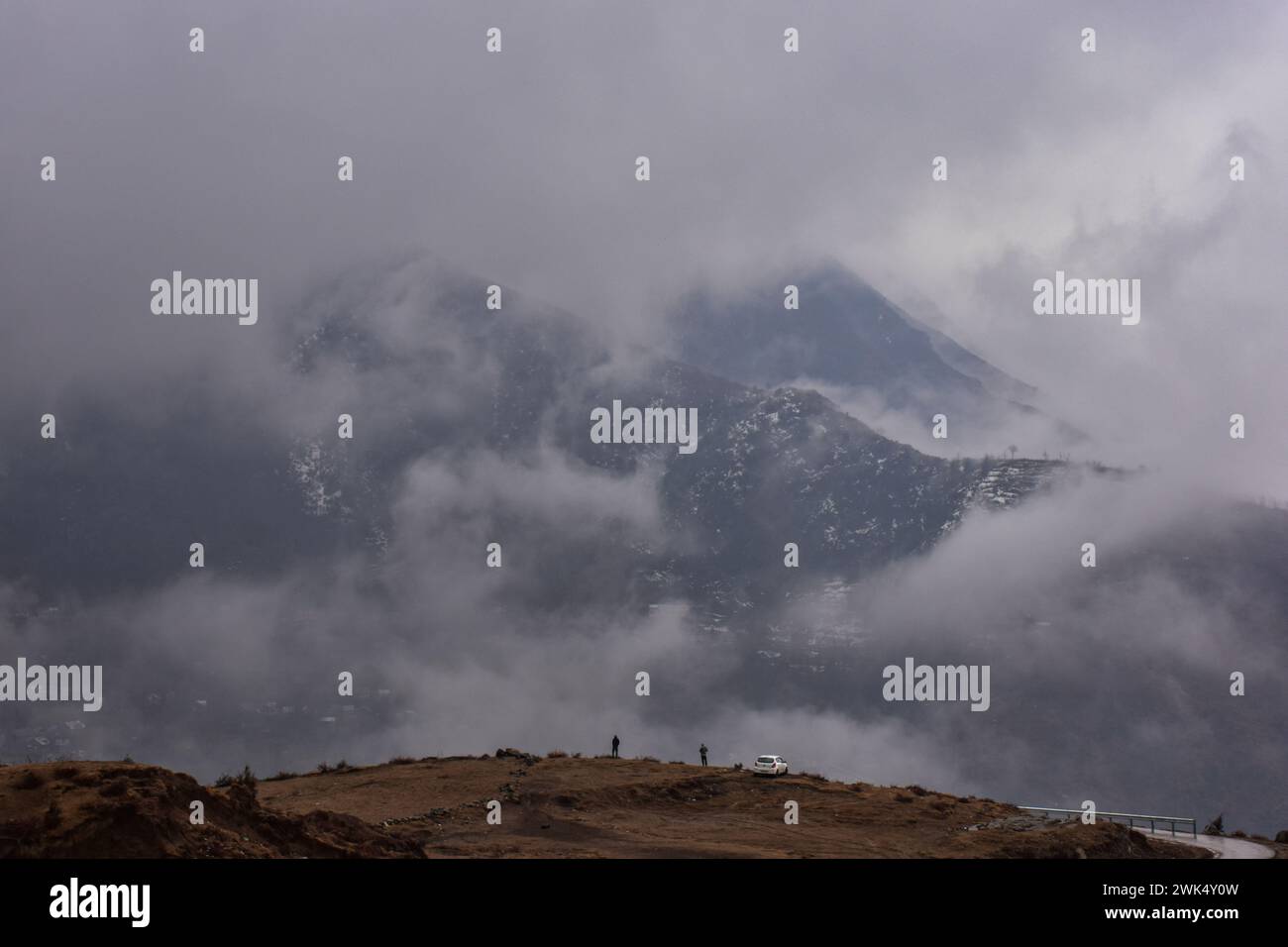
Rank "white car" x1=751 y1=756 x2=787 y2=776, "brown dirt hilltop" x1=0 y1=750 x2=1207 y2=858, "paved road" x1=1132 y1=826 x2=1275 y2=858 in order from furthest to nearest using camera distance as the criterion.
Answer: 1. "white car" x1=751 y1=756 x2=787 y2=776
2. "paved road" x1=1132 y1=826 x2=1275 y2=858
3. "brown dirt hilltop" x1=0 y1=750 x2=1207 y2=858

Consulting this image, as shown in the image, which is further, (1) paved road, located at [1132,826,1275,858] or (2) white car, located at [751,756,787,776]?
(2) white car, located at [751,756,787,776]

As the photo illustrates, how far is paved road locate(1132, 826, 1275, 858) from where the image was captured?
145ft

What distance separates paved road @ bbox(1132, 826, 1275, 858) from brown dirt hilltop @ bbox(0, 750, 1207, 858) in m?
2.10

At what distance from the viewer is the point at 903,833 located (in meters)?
43.2

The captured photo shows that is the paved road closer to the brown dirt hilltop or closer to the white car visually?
the brown dirt hilltop

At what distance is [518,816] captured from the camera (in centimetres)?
4297

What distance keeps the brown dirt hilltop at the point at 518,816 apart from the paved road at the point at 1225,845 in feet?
6.89

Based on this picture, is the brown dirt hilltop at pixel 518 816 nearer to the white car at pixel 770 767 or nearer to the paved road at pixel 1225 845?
the white car at pixel 770 767

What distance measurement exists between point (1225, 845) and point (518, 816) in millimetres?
28728

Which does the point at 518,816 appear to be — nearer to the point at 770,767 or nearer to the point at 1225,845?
the point at 770,767

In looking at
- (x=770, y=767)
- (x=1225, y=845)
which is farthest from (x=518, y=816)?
(x=1225, y=845)

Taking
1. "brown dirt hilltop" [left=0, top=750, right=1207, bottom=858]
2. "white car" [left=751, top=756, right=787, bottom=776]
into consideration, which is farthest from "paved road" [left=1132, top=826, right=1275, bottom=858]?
"white car" [left=751, top=756, right=787, bottom=776]
